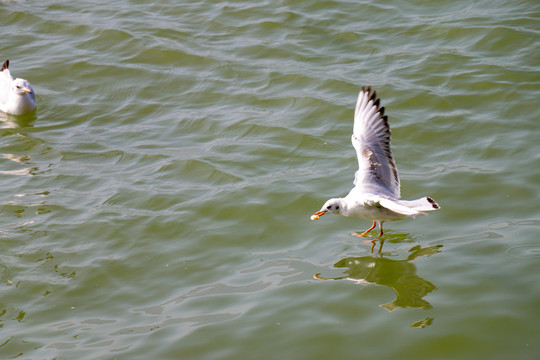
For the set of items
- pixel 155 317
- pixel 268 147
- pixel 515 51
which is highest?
pixel 515 51

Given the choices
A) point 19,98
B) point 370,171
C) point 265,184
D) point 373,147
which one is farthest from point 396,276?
point 19,98

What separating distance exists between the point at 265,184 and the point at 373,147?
5.53ft

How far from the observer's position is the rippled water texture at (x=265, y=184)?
572cm

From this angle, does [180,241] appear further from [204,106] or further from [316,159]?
[204,106]

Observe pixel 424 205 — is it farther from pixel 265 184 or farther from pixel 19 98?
pixel 19 98

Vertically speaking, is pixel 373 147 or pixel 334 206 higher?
pixel 373 147

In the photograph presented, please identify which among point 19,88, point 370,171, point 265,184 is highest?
point 19,88

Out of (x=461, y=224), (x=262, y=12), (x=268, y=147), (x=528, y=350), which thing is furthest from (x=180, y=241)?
(x=262, y=12)

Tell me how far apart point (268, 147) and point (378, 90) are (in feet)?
6.19

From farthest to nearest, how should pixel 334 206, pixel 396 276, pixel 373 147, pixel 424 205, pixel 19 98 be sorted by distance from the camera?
pixel 19 98, pixel 373 147, pixel 334 206, pixel 396 276, pixel 424 205

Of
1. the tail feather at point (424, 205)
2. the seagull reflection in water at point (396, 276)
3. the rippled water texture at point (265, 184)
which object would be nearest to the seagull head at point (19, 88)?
the rippled water texture at point (265, 184)

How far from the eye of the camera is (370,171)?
261 inches

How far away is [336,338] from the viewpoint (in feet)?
18.1

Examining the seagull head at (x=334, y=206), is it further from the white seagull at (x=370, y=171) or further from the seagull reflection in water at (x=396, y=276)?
the seagull reflection in water at (x=396, y=276)
